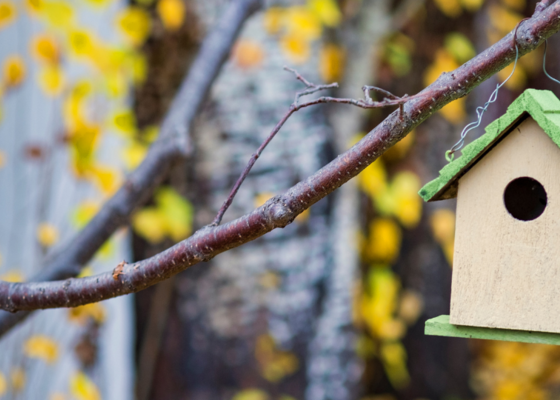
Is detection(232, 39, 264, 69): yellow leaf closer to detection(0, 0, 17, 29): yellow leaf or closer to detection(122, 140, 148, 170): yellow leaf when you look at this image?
detection(122, 140, 148, 170): yellow leaf

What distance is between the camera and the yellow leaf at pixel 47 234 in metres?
1.80

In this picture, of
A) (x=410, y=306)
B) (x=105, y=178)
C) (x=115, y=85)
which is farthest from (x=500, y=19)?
(x=105, y=178)

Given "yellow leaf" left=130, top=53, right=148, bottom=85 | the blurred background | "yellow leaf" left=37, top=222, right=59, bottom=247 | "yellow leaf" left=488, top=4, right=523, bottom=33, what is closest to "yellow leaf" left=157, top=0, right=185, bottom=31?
the blurred background

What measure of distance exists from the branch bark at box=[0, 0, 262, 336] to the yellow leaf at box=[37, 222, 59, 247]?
682 millimetres

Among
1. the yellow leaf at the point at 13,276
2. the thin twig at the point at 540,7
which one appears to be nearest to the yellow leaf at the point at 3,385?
the yellow leaf at the point at 13,276

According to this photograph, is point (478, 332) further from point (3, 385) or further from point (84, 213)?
point (3, 385)

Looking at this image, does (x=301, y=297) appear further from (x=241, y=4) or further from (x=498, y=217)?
(x=498, y=217)

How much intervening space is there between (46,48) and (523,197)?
1538 millimetres

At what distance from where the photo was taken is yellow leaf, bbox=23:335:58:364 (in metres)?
1.76

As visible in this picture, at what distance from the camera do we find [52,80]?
1734 mm

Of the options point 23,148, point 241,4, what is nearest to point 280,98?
point 241,4

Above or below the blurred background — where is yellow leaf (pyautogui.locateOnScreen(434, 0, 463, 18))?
above

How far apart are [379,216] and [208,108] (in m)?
1.02

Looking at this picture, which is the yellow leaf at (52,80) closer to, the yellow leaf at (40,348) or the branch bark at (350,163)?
the yellow leaf at (40,348)
